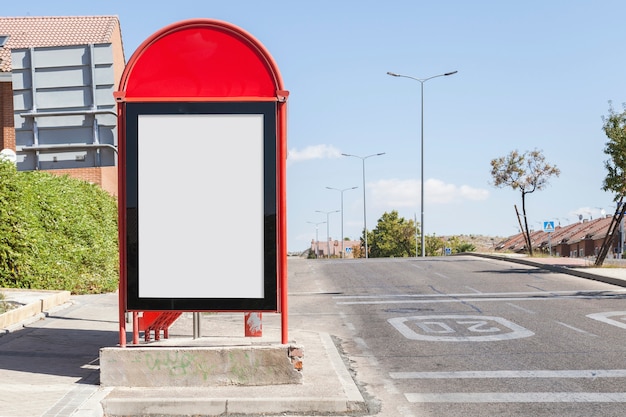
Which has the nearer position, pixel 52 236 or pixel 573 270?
pixel 52 236

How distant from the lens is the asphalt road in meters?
8.16

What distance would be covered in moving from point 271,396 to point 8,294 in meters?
9.50

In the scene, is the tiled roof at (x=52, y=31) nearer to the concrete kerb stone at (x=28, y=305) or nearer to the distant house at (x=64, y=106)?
the concrete kerb stone at (x=28, y=305)

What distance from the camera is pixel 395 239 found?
3885 inches

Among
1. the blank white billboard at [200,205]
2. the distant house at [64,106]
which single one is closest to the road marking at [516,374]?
the blank white billboard at [200,205]

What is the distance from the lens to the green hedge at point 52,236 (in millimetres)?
16234

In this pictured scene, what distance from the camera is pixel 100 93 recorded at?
12648 millimetres

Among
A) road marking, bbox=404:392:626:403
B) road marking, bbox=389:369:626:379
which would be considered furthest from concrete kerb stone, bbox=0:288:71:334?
road marking, bbox=404:392:626:403

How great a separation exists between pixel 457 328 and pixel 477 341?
152cm

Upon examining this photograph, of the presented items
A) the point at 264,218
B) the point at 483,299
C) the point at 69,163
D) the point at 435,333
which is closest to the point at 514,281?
the point at 483,299

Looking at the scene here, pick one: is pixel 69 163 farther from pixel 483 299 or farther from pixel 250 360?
pixel 483 299

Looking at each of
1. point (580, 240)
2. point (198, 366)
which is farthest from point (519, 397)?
point (580, 240)

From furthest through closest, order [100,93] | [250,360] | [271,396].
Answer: [100,93]
[250,360]
[271,396]

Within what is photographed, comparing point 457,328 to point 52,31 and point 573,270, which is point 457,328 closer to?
point 573,270
